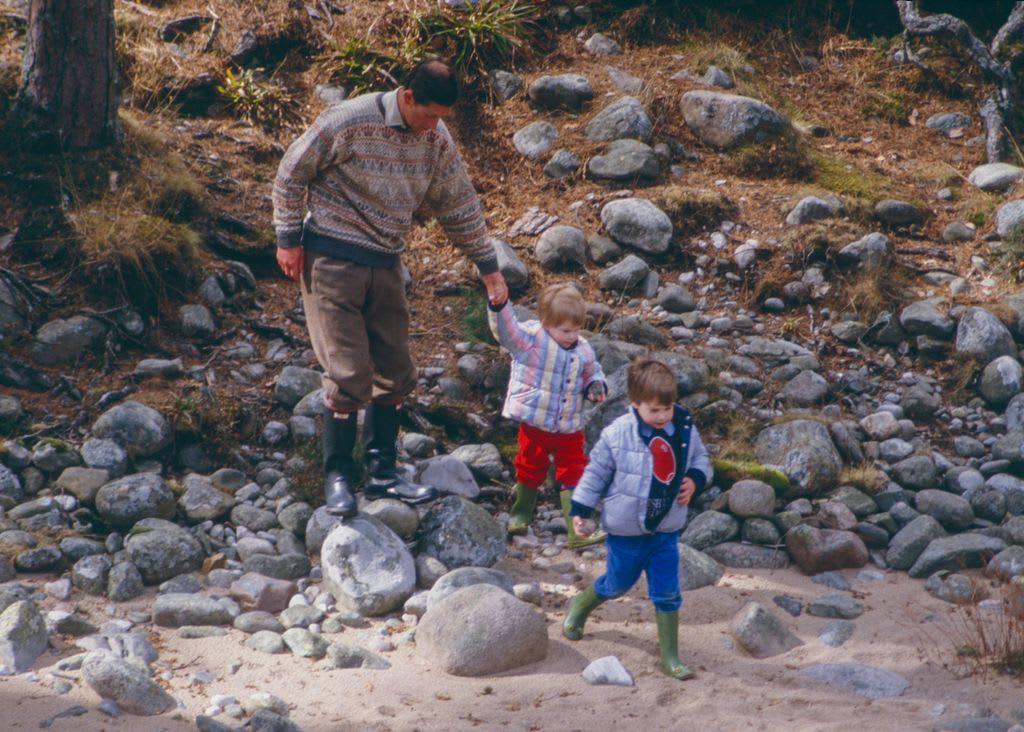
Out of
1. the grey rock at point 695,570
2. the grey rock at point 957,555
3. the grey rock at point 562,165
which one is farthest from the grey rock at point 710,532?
the grey rock at point 562,165

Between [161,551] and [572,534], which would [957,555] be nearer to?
[572,534]

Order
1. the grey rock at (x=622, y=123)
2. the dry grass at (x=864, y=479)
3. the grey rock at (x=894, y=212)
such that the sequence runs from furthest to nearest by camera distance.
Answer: the grey rock at (x=622, y=123), the grey rock at (x=894, y=212), the dry grass at (x=864, y=479)

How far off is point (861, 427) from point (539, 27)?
4.90 m

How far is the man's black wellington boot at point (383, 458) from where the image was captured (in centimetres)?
546

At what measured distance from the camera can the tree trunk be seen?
696cm

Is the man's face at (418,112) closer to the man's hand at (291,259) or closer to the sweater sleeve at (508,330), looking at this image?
the man's hand at (291,259)

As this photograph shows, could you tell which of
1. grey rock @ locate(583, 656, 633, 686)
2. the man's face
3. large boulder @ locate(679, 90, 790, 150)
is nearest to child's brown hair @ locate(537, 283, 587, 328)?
the man's face

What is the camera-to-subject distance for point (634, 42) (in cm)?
973

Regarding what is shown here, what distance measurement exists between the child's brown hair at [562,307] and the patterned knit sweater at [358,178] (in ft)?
2.57

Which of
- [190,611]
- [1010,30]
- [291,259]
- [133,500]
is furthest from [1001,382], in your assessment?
[133,500]

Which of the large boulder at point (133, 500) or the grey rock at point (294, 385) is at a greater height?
the grey rock at point (294, 385)

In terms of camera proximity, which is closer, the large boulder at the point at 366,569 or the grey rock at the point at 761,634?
the grey rock at the point at 761,634

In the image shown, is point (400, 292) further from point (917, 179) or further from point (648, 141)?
point (917, 179)

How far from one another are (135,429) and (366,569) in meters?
1.70
